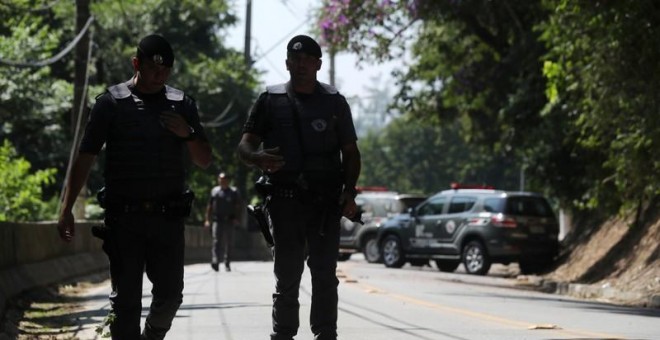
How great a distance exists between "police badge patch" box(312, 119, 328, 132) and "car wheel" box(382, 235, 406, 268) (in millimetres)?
23028

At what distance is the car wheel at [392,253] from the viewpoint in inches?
1216

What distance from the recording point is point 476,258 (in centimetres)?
2802

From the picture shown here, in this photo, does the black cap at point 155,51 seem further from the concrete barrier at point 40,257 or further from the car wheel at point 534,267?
the car wheel at point 534,267

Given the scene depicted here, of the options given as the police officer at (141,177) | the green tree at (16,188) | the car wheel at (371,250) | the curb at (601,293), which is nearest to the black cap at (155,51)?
the police officer at (141,177)

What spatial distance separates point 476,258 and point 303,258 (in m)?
20.3

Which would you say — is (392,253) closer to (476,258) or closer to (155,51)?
(476,258)

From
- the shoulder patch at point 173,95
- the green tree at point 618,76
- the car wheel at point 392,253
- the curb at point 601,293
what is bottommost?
the curb at point 601,293

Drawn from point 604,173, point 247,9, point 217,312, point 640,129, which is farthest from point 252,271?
point 247,9

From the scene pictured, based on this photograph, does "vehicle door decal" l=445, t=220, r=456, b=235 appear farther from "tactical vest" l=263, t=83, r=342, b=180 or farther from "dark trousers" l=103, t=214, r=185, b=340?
"dark trousers" l=103, t=214, r=185, b=340

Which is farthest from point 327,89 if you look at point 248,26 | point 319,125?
point 248,26

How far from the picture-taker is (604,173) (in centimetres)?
2516

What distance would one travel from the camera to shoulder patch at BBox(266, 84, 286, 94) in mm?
8023

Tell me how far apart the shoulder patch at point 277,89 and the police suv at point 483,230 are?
63.6 feet

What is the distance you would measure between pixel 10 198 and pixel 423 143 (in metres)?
90.8
